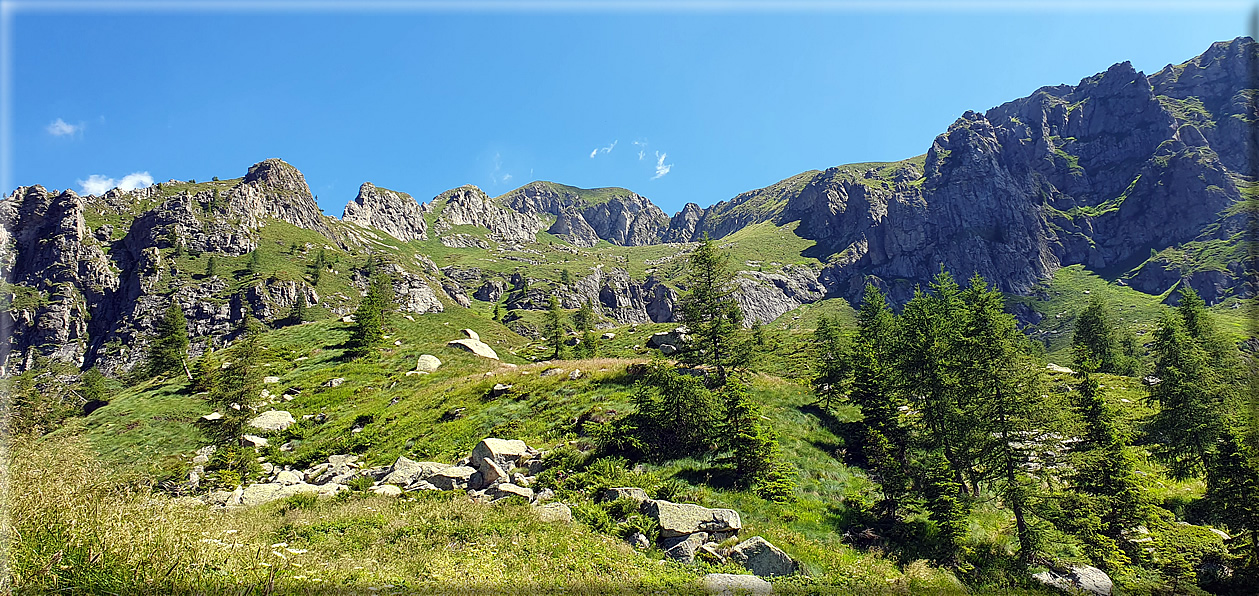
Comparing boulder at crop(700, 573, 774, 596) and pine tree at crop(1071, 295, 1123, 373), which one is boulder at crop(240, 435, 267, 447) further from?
pine tree at crop(1071, 295, 1123, 373)

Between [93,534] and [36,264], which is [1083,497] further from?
[36,264]

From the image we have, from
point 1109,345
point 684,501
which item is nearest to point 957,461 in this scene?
point 684,501

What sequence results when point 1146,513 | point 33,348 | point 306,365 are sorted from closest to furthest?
point 1146,513 → point 306,365 → point 33,348

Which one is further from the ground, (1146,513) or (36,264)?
(36,264)

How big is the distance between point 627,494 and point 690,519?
267cm

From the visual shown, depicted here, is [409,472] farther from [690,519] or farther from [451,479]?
[690,519]

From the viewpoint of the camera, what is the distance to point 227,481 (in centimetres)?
1962

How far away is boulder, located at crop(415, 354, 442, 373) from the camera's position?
39938mm

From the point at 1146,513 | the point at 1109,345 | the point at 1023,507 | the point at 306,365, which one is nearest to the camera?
the point at 1023,507

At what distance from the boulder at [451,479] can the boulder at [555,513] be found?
4965mm

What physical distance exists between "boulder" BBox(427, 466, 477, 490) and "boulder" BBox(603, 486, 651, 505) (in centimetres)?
602

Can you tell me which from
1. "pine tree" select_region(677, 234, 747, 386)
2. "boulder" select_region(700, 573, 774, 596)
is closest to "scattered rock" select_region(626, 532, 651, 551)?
"boulder" select_region(700, 573, 774, 596)

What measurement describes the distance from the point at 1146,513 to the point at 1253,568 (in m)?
3.28

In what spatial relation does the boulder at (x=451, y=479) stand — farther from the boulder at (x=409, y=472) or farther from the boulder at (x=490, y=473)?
the boulder at (x=490, y=473)
